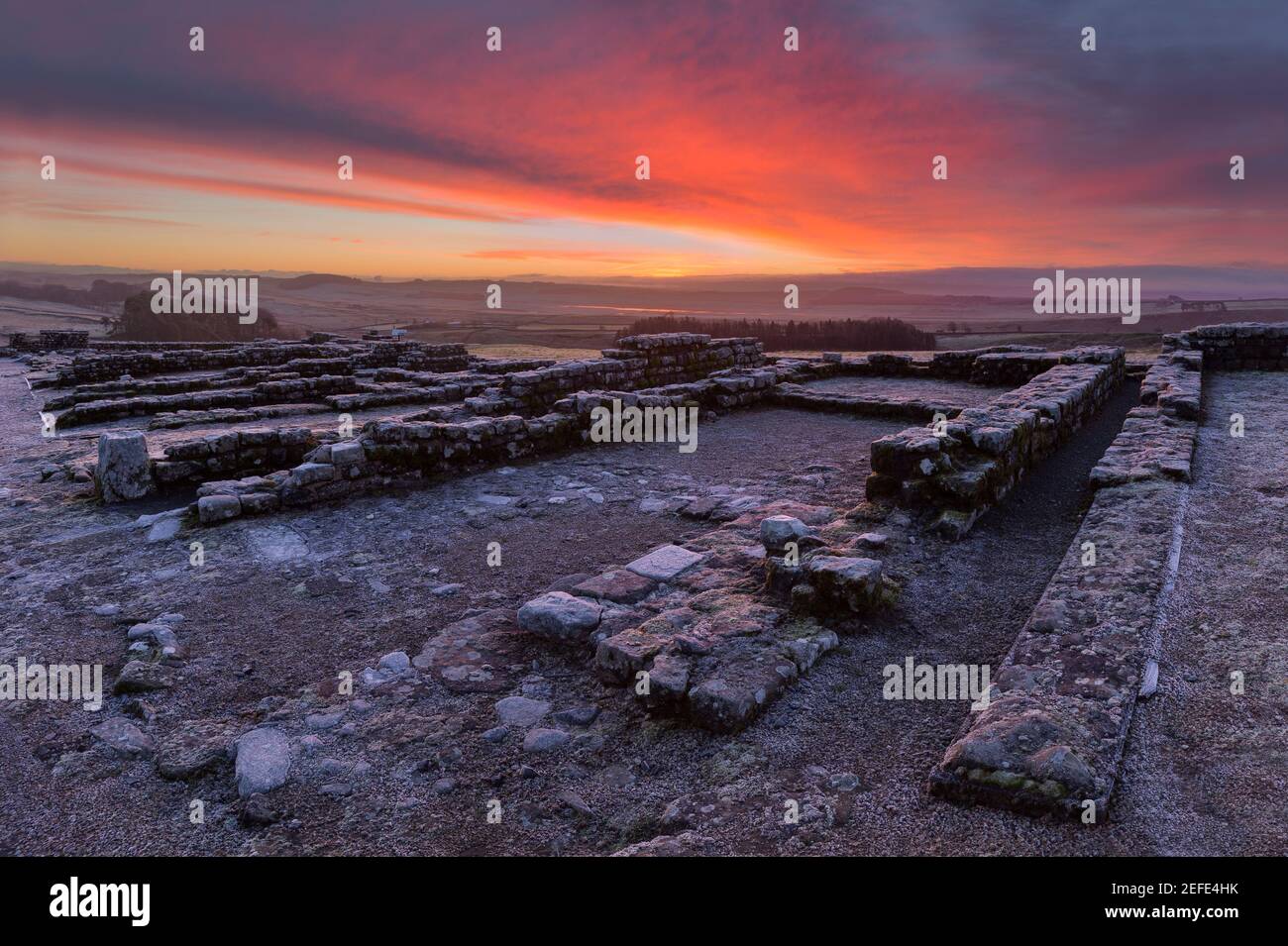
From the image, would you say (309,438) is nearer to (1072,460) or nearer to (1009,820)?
(1009,820)

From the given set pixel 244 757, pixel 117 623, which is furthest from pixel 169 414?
pixel 244 757

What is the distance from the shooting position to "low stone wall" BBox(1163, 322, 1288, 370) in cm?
1445

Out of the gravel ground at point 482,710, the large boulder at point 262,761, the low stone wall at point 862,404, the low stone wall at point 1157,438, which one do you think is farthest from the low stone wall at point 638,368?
the large boulder at point 262,761

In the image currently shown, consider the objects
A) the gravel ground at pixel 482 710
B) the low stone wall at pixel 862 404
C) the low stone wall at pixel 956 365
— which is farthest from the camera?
the low stone wall at pixel 956 365

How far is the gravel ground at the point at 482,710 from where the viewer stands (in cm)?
279

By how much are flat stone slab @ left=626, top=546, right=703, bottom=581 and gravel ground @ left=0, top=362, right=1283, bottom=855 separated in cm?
45

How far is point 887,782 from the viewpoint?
9.73 feet

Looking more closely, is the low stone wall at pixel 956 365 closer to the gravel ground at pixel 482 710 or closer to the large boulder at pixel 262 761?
the gravel ground at pixel 482 710

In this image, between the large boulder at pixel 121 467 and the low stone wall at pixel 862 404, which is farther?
the low stone wall at pixel 862 404

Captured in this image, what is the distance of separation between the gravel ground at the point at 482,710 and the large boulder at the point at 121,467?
1.22 ft

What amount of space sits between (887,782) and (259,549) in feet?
17.5

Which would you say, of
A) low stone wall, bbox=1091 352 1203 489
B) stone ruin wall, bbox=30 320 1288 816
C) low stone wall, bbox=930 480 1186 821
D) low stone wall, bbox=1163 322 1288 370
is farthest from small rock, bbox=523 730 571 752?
low stone wall, bbox=1163 322 1288 370

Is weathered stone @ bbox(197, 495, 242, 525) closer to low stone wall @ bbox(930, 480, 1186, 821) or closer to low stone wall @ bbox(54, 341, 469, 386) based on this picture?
low stone wall @ bbox(930, 480, 1186, 821)
